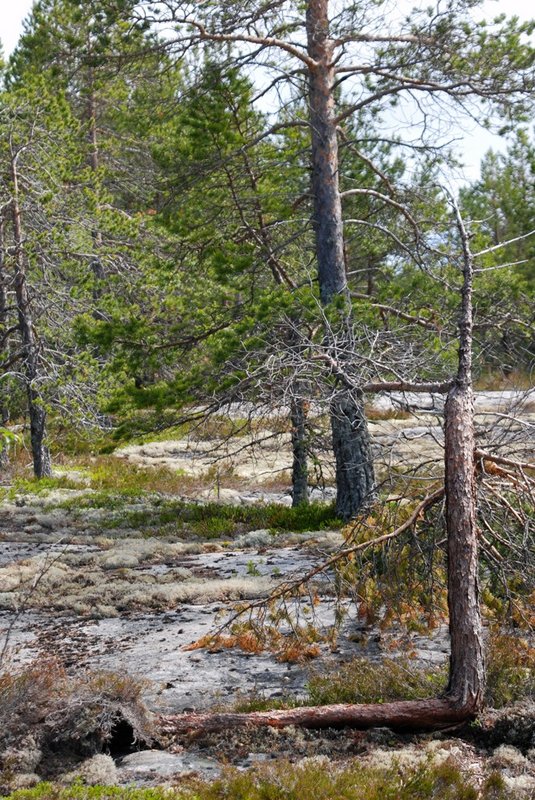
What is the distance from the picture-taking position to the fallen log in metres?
5.67

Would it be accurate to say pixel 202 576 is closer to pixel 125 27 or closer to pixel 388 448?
pixel 388 448

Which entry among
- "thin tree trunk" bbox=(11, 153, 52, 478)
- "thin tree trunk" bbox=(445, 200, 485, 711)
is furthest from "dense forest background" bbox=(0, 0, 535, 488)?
"thin tree trunk" bbox=(445, 200, 485, 711)

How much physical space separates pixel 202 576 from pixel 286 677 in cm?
398

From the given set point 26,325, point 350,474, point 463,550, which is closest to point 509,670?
point 463,550

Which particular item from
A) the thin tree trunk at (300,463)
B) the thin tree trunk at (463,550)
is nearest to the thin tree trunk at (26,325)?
the thin tree trunk at (300,463)

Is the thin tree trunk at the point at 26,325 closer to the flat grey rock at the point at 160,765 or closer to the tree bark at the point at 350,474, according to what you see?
the tree bark at the point at 350,474

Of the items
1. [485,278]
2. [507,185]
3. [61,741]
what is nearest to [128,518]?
[485,278]

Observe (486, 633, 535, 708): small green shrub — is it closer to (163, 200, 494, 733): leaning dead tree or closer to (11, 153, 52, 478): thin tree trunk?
(163, 200, 494, 733): leaning dead tree

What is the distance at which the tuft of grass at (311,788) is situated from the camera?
4770 mm

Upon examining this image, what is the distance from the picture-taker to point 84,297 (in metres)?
17.1

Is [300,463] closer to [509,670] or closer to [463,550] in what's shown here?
[509,670]

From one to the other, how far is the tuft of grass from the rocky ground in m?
0.27

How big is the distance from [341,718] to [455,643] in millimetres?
945

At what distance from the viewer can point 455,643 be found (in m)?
5.63
